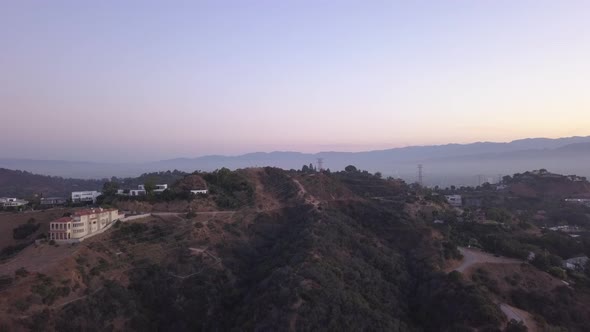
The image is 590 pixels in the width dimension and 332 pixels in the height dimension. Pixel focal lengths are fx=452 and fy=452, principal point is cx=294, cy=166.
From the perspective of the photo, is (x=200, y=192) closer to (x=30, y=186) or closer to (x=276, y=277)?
(x=276, y=277)

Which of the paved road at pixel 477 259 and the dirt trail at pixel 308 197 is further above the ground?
the dirt trail at pixel 308 197

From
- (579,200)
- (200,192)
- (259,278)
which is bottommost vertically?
(259,278)

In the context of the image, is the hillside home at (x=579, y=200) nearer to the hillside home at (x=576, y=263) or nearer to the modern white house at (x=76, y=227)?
the hillside home at (x=576, y=263)

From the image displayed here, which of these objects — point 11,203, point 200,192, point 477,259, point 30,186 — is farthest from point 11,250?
point 30,186

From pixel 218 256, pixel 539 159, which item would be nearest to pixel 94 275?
pixel 218 256

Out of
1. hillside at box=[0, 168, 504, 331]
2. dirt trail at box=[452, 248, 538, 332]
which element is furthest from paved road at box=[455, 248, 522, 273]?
hillside at box=[0, 168, 504, 331]

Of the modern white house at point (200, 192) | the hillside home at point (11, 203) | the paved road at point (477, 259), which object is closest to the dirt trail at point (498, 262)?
the paved road at point (477, 259)

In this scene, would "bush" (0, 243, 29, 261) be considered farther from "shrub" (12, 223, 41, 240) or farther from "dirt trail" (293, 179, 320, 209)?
"dirt trail" (293, 179, 320, 209)
